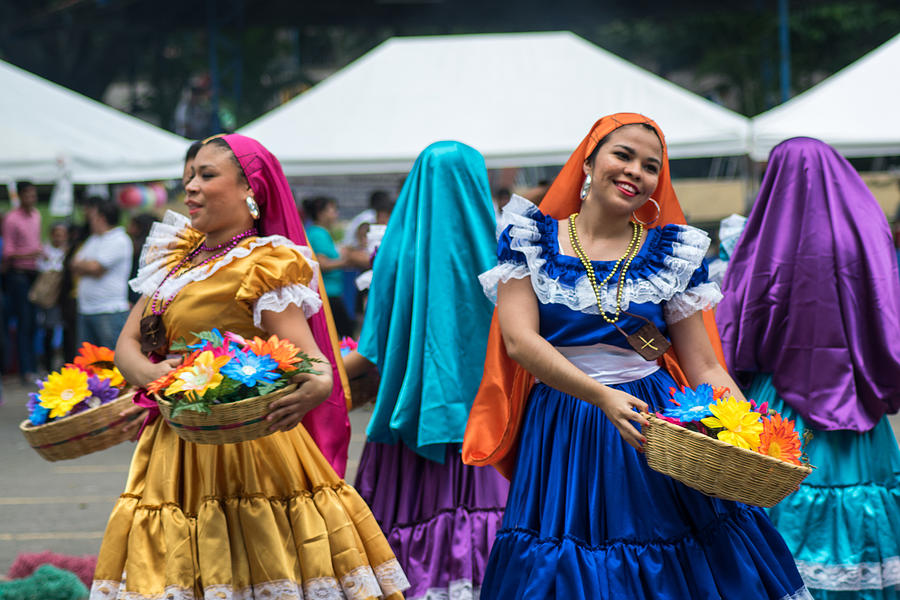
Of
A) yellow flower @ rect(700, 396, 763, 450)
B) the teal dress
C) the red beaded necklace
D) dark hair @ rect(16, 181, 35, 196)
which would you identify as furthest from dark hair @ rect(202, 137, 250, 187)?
dark hair @ rect(16, 181, 35, 196)

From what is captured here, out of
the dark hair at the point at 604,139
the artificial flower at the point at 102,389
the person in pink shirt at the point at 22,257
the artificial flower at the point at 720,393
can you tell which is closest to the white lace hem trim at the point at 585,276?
the dark hair at the point at 604,139

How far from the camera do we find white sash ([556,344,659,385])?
126 inches

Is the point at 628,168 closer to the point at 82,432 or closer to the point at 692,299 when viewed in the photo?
the point at 692,299

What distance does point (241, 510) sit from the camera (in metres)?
3.32

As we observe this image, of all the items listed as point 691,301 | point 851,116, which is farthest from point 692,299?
point 851,116

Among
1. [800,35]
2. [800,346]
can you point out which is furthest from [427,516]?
[800,35]

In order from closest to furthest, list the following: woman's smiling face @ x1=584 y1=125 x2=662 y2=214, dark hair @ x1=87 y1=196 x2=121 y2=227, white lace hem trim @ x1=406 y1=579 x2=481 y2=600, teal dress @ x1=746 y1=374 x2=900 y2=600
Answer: woman's smiling face @ x1=584 y1=125 x2=662 y2=214 < white lace hem trim @ x1=406 y1=579 x2=481 y2=600 < teal dress @ x1=746 y1=374 x2=900 y2=600 < dark hair @ x1=87 y1=196 x2=121 y2=227

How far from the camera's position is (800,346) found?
14.6 feet

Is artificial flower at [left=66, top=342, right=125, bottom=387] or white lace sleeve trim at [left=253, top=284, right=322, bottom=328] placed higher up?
white lace sleeve trim at [left=253, top=284, right=322, bottom=328]

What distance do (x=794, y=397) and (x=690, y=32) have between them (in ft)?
77.7

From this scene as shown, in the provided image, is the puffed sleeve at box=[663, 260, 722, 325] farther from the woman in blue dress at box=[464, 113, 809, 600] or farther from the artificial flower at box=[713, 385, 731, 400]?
the artificial flower at box=[713, 385, 731, 400]

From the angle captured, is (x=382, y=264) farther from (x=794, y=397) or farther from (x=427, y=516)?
(x=794, y=397)

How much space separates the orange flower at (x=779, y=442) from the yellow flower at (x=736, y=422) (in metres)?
0.02

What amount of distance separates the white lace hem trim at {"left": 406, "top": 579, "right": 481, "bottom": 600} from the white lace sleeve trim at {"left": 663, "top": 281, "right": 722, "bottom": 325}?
1516 millimetres
